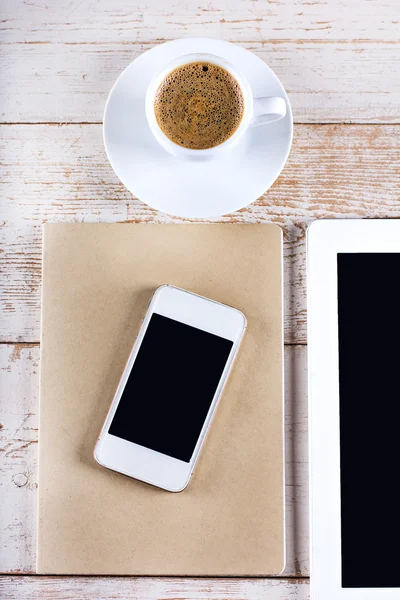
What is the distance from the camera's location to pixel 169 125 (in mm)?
545

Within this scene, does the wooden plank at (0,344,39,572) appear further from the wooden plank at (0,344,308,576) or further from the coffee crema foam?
the coffee crema foam

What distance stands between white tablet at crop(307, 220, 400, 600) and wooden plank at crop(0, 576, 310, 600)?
0.04m

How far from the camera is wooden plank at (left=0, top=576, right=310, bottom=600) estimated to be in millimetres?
590

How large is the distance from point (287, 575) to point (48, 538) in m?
0.23

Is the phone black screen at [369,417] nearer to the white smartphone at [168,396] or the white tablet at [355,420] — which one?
the white tablet at [355,420]

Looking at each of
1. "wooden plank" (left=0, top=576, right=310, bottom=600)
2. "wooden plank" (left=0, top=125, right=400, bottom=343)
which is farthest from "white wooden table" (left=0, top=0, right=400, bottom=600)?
"wooden plank" (left=0, top=576, right=310, bottom=600)

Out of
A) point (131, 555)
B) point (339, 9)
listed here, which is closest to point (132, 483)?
point (131, 555)

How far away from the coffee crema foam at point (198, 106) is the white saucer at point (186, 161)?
0.02m

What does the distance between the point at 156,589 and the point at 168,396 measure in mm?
190

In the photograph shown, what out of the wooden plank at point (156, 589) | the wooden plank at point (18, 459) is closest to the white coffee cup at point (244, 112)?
the wooden plank at point (18, 459)

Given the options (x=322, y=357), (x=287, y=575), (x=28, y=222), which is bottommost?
(x=287, y=575)

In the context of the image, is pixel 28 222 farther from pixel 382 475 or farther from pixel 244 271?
pixel 382 475

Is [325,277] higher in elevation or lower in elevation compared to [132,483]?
higher

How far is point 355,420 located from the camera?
569 mm
